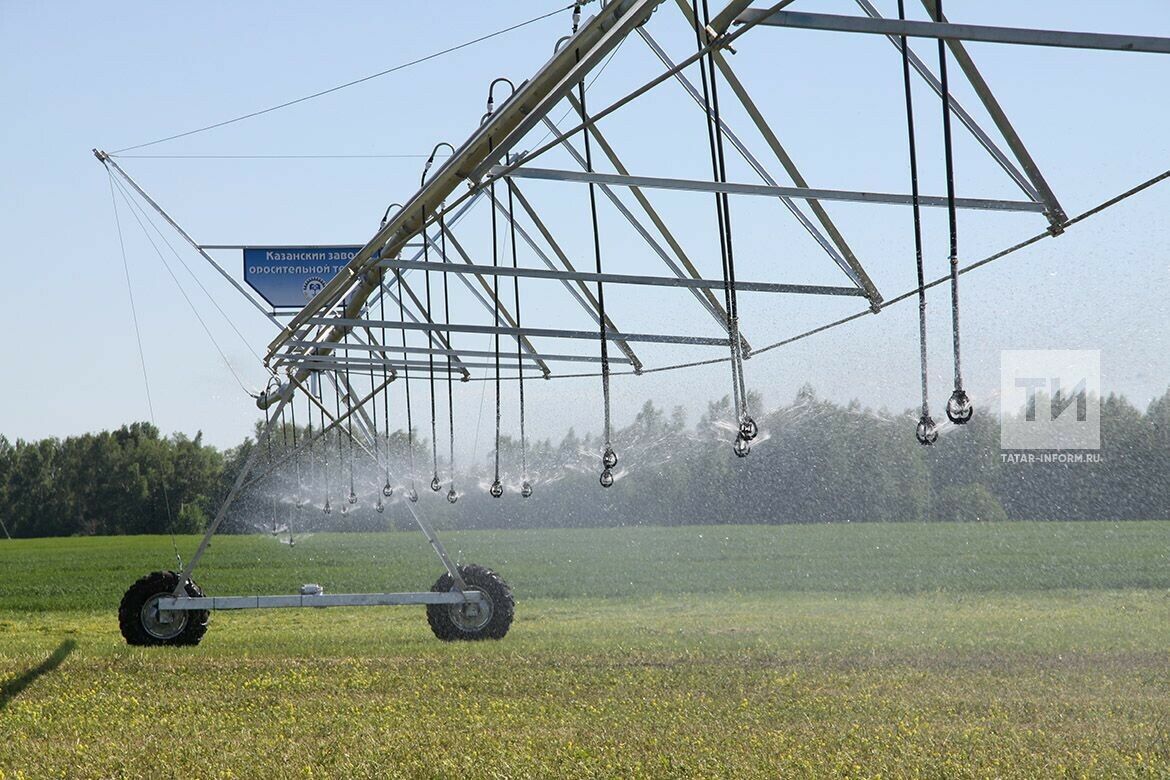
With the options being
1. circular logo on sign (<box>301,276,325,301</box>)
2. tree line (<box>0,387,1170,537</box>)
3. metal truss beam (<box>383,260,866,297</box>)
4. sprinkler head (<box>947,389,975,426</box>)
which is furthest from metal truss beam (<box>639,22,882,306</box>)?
tree line (<box>0,387,1170,537</box>)

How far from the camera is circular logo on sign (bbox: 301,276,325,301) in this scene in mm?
22781

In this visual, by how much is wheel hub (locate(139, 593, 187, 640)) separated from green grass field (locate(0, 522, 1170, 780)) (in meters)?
0.39

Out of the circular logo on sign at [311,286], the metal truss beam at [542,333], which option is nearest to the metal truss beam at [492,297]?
the metal truss beam at [542,333]

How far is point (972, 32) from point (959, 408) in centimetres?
148

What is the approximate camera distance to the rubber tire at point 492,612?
11539 millimetres

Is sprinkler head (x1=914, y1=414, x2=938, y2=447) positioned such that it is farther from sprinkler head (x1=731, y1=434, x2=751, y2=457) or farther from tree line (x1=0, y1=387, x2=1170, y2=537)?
tree line (x1=0, y1=387, x2=1170, y2=537)

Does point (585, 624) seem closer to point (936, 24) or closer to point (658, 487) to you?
point (936, 24)

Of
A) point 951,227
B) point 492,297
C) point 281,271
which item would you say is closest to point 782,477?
point 281,271

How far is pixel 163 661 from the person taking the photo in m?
10.4

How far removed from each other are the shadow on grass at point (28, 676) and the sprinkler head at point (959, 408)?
599 cm

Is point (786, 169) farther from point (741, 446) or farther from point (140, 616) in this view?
point (140, 616)

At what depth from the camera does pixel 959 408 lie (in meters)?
5.65

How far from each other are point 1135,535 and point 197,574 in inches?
788

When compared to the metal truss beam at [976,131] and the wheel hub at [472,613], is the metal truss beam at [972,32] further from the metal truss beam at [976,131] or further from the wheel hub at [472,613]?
the wheel hub at [472,613]
